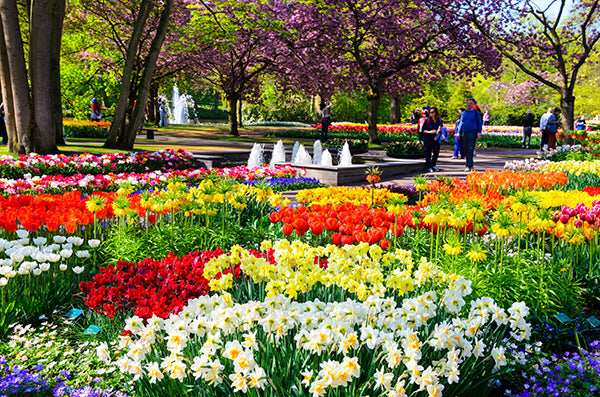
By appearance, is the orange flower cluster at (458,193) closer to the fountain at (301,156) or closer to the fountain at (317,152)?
the fountain at (301,156)

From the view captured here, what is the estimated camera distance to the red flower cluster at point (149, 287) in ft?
11.6

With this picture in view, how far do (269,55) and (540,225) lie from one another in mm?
26883

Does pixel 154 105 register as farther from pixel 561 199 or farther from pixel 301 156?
pixel 561 199

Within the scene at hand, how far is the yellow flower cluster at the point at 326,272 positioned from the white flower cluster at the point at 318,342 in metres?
0.22

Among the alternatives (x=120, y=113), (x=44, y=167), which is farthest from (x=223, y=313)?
(x=120, y=113)

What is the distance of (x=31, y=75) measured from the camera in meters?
12.3

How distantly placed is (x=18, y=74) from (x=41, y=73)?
525 mm

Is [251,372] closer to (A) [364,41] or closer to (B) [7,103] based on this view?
(B) [7,103]

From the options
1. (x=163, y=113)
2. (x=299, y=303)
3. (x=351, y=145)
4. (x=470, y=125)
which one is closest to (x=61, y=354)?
(x=299, y=303)

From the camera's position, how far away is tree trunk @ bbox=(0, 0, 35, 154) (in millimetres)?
11945

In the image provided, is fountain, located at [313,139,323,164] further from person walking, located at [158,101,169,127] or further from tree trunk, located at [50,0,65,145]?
person walking, located at [158,101,169,127]

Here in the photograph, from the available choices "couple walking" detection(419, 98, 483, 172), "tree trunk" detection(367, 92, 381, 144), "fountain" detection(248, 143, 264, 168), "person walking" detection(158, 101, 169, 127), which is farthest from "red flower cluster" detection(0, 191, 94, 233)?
"person walking" detection(158, 101, 169, 127)

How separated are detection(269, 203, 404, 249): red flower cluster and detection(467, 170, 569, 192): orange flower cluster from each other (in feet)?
13.8

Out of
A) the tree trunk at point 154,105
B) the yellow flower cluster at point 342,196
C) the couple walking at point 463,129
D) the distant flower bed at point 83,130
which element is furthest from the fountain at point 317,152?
the tree trunk at point 154,105
